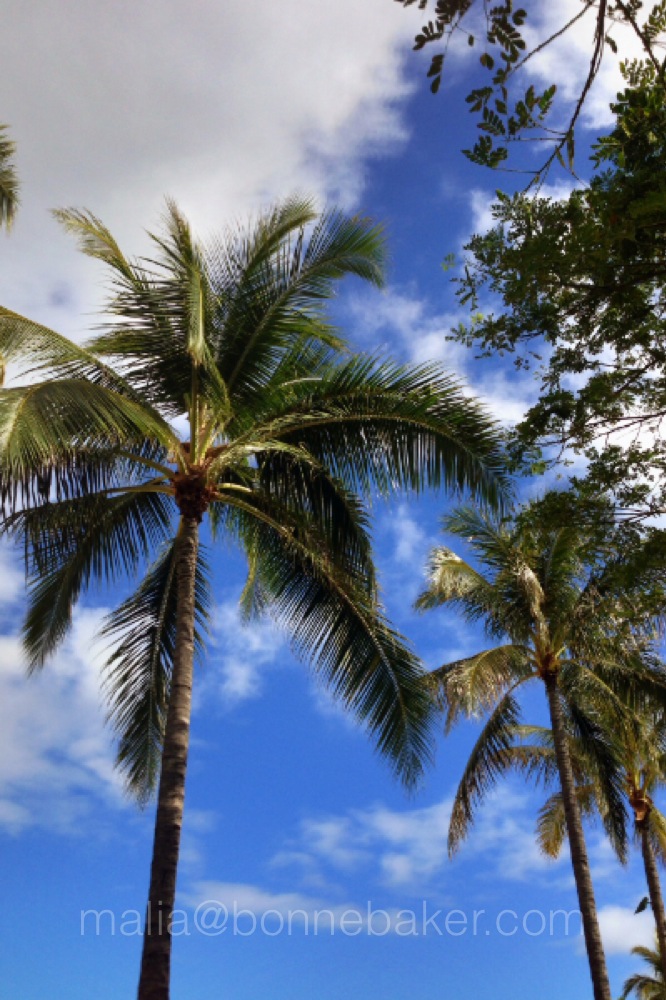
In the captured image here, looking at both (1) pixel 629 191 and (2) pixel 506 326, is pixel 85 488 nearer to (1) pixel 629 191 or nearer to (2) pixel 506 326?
(2) pixel 506 326

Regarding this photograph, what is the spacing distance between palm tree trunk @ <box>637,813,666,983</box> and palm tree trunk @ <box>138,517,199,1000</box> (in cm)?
1329

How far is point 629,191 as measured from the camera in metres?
4.82

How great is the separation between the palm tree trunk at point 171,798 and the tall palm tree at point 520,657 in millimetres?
6481

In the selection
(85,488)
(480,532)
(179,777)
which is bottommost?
(179,777)

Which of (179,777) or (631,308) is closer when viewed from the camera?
(631,308)

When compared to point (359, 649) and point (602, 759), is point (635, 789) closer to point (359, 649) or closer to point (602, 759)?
point (602, 759)

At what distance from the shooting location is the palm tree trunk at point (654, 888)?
1800cm

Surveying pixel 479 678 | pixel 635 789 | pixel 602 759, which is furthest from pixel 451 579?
pixel 635 789

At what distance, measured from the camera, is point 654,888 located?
18.3 meters

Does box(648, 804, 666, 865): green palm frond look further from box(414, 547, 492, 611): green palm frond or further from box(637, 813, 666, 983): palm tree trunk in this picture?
box(414, 547, 492, 611): green palm frond

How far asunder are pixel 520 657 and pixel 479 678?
1.39 meters

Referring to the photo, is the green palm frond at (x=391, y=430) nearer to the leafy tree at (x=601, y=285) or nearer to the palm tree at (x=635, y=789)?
the leafy tree at (x=601, y=285)

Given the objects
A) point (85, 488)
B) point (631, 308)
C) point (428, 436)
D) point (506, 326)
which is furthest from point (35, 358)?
point (631, 308)

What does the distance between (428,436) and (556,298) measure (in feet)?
15.2
